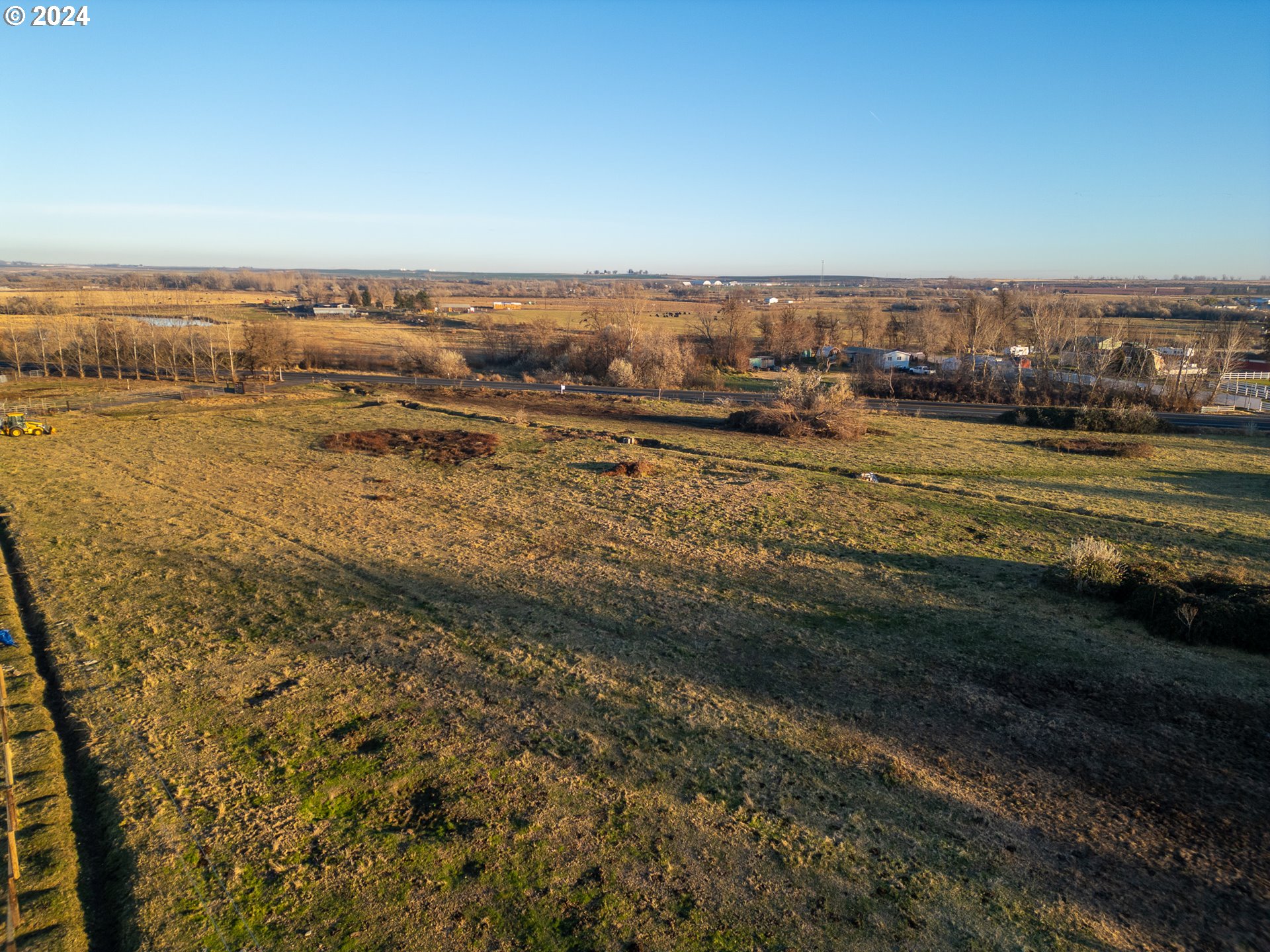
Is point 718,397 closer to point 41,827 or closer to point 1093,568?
point 1093,568

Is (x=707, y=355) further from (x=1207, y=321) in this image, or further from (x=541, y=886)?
(x=1207, y=321)

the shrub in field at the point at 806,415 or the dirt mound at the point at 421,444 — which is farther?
the shrub in field at the point at 806,415

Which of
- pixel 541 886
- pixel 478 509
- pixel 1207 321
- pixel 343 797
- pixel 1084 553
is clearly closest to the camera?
pixel 541 886

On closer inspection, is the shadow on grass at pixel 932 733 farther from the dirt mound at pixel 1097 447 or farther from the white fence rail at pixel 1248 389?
the white fence rail at pixel 1248 389

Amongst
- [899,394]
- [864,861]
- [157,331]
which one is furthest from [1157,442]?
[157,331]

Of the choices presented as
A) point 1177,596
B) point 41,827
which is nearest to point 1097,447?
point 1177,596

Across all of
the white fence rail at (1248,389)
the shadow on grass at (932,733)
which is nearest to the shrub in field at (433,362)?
the shadow on grass at (932,733)
